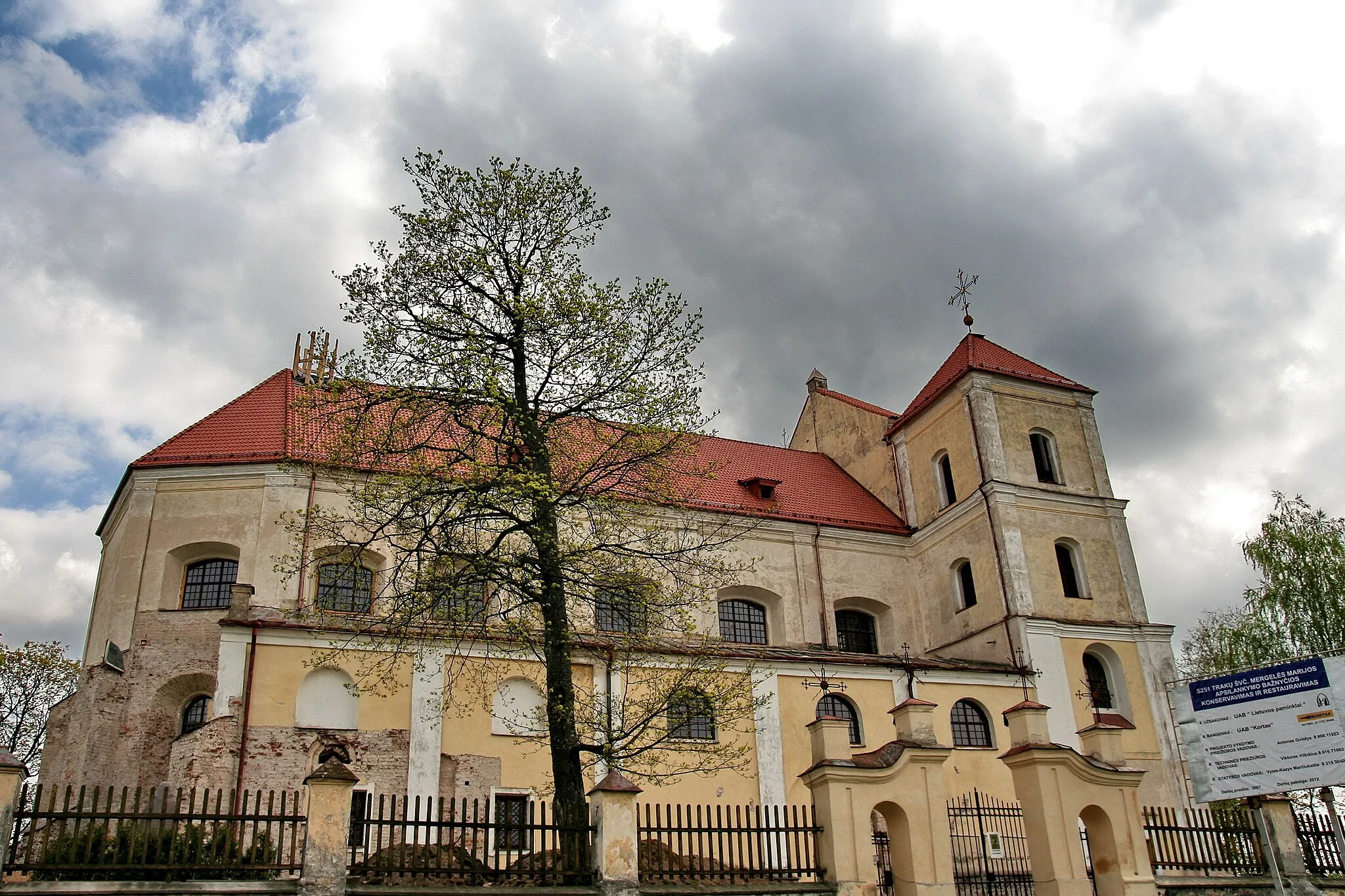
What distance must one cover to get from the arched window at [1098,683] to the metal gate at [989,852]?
17.6 feet

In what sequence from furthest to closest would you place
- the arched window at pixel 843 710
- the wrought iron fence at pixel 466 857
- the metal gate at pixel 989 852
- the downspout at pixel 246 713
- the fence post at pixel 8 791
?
1. the arched window at pixel 843 710
2. the downspout at pixel 246 713
3. the metal gate at pixel 989 852
4. the wrought iron fence at pixel 466 857
5. the fence post at pixel 8 791

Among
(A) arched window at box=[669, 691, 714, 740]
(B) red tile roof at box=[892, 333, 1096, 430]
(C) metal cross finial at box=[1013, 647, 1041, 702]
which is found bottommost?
(A) arched window at box=[669, 691, 714, 740]

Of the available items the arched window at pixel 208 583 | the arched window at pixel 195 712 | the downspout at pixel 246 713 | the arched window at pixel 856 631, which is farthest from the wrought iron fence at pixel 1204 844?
the arched window at pixel 208 583

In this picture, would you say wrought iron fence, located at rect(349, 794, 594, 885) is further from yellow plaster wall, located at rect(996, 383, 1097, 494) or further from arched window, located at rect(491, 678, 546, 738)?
yellow plaster wall, located at rect(996, 383, 1097, 494)

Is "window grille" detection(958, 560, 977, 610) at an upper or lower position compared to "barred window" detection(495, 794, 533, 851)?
upper

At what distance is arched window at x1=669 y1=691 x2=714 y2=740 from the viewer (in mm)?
13836

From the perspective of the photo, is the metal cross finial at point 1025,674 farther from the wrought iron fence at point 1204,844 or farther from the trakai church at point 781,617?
the wrought iron fence at point 1204,844

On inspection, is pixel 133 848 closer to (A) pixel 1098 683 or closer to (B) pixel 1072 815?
(B) pixel 1072 815

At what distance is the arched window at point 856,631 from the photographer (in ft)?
86.3

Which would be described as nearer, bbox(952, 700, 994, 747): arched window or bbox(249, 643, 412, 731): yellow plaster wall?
bbox(249, 643, 412, 731): yellow plaster wall

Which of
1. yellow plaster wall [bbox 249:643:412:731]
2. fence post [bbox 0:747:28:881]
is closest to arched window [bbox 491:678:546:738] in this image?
yellow plaster wall [bbox 249:643:412:731]

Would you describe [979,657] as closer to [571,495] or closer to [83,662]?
[571,495]

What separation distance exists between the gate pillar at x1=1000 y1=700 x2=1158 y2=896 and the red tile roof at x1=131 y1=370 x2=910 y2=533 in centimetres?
566

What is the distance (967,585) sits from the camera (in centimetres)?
2598
